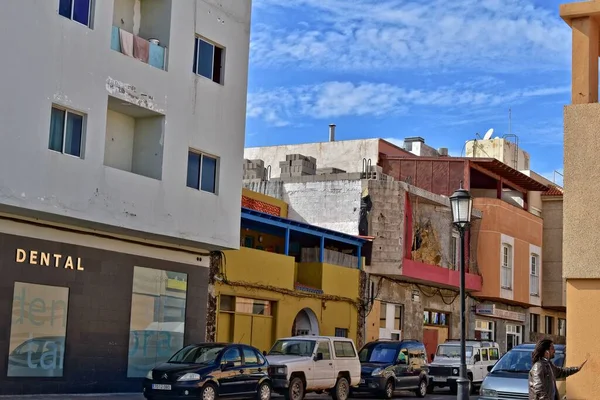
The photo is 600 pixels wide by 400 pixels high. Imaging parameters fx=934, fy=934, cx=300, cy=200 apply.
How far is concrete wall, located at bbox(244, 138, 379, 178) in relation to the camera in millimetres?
46062

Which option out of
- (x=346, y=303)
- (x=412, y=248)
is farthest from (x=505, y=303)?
(x=346, y=303)

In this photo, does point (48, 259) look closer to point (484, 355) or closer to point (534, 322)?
point (484, 355)

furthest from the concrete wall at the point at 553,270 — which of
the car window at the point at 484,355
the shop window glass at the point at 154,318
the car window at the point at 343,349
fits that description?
the shop window glass at the point at 154,318

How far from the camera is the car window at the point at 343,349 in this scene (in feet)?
84.3

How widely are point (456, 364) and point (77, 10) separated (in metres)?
18.1

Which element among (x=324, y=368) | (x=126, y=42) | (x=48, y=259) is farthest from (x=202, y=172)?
(x=324, y=368)

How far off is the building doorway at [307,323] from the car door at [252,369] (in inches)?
445

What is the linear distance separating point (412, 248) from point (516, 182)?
1243cm

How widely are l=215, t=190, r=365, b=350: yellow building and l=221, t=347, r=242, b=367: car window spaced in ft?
22.9

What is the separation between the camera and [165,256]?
86.3 feet

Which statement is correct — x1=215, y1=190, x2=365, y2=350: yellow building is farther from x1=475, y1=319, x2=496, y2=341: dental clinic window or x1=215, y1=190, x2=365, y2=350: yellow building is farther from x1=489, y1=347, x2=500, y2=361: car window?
x1=475, y1=319, x2=496, y2=341: dental clinic window

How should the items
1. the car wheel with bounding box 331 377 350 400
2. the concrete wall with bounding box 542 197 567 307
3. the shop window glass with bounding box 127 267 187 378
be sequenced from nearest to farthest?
the shop window glass with bounding box 127 267 187 378 → the car wheel with bounding box 331 377 350 400 → the concrete wall with bounding box 542 197 567 307

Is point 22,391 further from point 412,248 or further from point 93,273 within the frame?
point 412,248

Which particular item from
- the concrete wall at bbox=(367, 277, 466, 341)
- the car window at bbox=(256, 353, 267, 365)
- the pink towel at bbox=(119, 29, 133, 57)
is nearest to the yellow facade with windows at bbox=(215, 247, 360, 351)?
the concrete wall at bbox=(367, 277, 466, 341)
